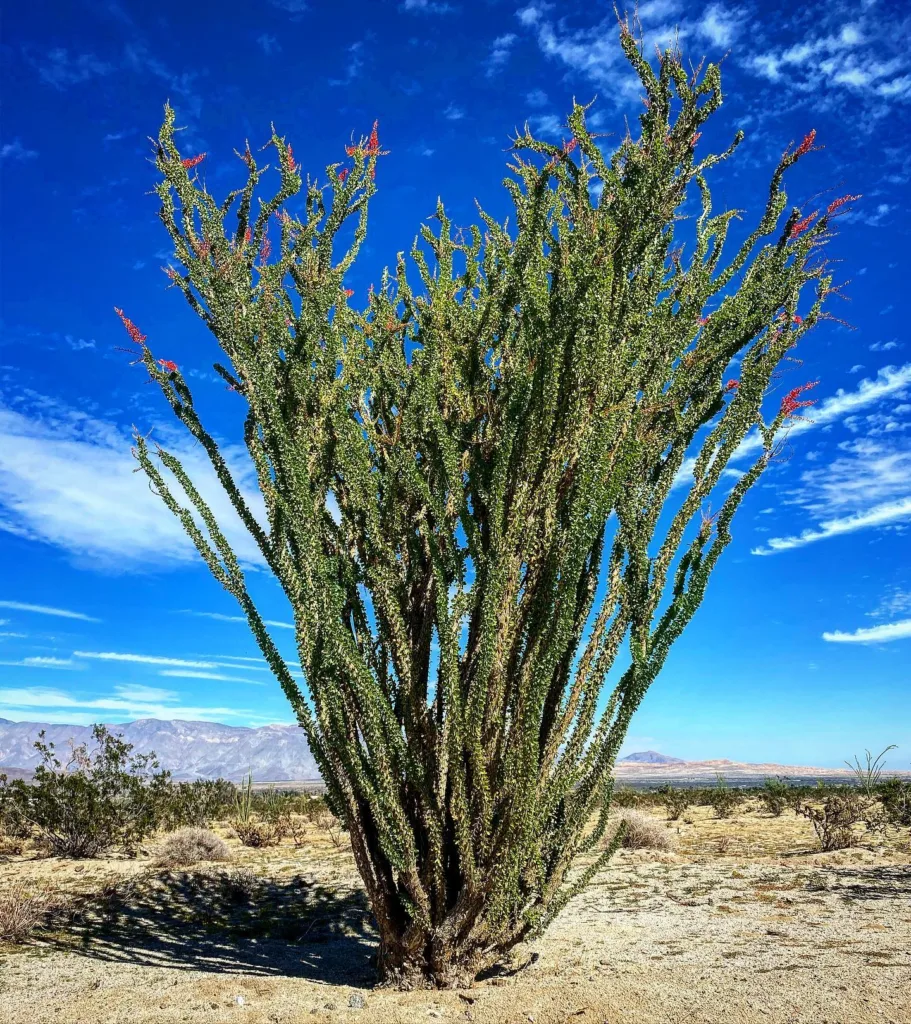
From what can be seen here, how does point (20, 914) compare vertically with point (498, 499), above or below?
below

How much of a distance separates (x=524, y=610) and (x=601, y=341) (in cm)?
155

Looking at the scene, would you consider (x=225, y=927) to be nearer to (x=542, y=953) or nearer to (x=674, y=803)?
(x=542, y=953)

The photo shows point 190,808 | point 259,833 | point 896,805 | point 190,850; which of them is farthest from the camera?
point 190,808

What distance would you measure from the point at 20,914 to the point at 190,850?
4019 millimetres

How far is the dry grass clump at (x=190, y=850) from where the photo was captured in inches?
374

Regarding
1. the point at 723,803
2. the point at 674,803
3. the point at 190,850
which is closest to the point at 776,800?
the point at 723,803

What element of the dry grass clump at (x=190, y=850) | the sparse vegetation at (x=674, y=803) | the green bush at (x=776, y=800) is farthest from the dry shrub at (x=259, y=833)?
the green bush at (x=776, y=800)

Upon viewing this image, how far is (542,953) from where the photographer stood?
15.4 feet

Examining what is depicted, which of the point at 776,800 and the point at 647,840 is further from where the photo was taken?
the point at 776,800

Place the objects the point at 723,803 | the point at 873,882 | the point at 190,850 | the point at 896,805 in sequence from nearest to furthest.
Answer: the point at 873,882 → the point at 190,850 → the point at 896,805 → the point at 723,803

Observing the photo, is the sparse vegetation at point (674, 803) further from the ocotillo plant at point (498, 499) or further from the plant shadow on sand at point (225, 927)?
the ocotillo plant at point (498, 499)

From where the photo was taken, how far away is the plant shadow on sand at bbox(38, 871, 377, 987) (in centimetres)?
504

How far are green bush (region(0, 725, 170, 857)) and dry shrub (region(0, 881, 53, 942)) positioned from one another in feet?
12.0

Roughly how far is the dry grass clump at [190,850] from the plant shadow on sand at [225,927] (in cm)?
98
